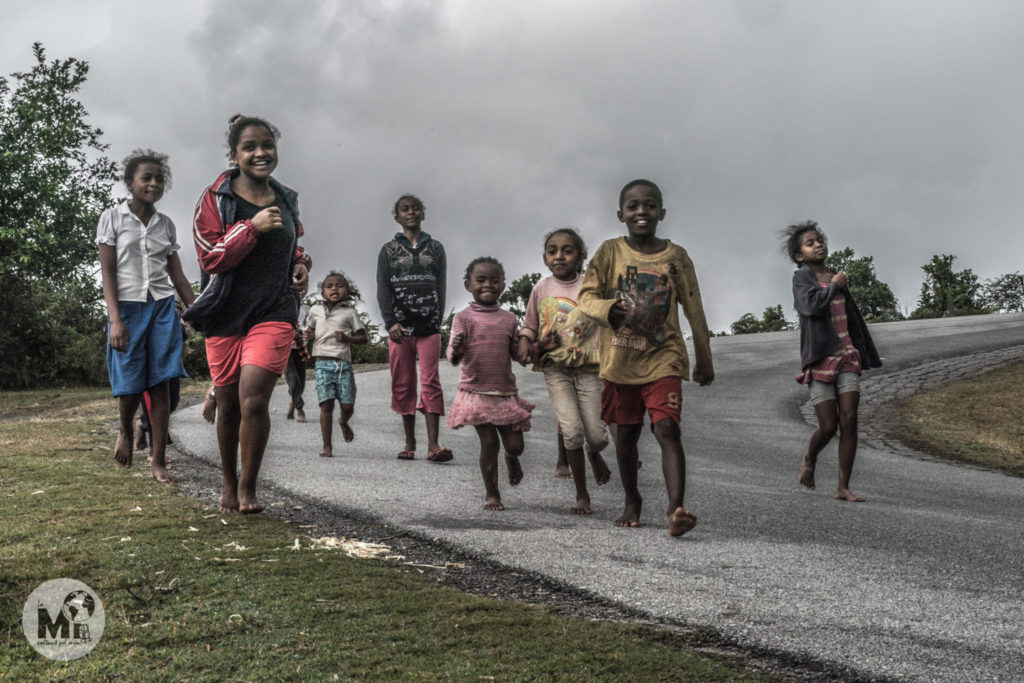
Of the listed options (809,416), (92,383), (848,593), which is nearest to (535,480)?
(848,593)

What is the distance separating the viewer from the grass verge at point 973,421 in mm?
10936

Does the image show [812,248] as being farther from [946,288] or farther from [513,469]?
[946,288]

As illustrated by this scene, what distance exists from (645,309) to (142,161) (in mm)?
3573

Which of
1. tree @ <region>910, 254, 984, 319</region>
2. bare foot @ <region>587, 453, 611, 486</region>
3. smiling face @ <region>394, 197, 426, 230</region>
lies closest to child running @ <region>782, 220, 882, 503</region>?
bare foot @ <region>587, 453, 611, 486</region>

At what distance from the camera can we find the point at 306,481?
666 centimetres

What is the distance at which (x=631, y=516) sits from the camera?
5367 millimetres

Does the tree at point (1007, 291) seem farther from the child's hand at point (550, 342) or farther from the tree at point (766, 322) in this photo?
the child's hand at point (550, 342)

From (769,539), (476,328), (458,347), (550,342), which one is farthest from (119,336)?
(769,539)

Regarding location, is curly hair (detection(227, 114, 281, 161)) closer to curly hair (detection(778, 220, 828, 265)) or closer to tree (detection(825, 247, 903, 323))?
curly hair (detection(778, 220, 828, 265))

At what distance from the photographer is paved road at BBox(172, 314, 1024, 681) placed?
346 cm

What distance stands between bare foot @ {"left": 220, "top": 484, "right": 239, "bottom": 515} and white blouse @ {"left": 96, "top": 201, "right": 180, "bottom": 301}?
177 cm

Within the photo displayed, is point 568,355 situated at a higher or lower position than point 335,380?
higher

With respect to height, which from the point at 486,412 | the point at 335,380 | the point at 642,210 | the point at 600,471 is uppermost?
the point at 642,210

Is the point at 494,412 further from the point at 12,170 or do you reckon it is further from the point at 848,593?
the point at 12,170
